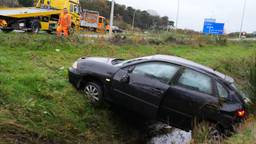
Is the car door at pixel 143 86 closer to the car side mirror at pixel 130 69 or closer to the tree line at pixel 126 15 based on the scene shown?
the car side mirror at pixel 130 69

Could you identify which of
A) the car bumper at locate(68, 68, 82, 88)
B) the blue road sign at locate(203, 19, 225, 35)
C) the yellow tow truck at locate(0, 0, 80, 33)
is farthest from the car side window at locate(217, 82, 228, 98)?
the blue road sign at locate(203, 19, 225, 35)

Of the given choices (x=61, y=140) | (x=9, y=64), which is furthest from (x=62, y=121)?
(x=9, y=64)

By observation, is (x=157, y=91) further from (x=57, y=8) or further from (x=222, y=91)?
(x=57, y=8)

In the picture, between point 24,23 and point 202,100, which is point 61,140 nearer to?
point 202,100

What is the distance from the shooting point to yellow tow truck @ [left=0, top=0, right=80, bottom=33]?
21.9m

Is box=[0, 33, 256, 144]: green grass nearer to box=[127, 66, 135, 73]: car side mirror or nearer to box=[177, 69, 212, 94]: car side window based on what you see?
box=[127, 66, 135, 73]: car side mirror

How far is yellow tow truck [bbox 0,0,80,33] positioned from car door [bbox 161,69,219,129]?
15841 mm

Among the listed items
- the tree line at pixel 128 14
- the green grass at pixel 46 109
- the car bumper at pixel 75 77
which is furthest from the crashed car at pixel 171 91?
the tree line at pixel 128 14

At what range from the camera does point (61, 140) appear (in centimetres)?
762

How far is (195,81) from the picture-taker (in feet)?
26.1

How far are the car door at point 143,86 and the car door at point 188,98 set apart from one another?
0.66 feet

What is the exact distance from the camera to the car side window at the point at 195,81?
7.84 meters

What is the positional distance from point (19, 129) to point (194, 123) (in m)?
3.54

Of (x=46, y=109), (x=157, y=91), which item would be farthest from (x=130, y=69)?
(x=46, y=109)
